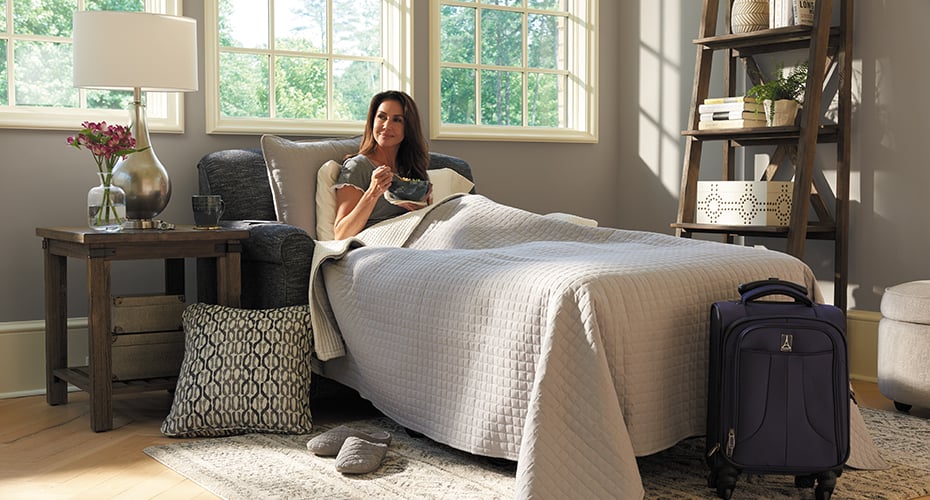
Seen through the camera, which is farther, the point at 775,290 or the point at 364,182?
the point at 364,182

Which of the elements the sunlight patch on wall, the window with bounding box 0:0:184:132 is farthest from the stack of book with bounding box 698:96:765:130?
the window with bounding box 0:0:184:132

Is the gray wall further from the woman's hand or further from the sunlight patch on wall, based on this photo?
the woman's hand

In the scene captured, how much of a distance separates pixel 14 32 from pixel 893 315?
11.1 feet

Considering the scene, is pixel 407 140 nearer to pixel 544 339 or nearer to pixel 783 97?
pixel 783 97

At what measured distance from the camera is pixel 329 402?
371 centimetres

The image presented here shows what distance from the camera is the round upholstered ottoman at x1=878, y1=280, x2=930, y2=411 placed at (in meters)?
3.45

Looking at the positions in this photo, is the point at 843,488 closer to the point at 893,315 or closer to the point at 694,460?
the point at 694,460

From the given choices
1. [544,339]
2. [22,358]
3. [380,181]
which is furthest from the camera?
[22,358]

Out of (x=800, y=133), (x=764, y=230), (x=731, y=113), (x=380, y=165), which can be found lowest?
(x=764, y=230)

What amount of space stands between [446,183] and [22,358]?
69.1 inches

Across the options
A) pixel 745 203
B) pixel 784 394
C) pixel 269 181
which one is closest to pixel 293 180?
pixel 269 181

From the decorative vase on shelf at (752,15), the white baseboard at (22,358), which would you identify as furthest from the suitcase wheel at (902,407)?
the white baseboard at (22,358)

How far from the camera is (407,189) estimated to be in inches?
152

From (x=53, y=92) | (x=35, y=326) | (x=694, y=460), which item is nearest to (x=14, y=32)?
(x=53, y=92)
